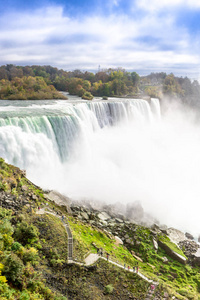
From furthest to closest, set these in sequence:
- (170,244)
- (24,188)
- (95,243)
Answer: (170,244) → (24,188) → (95,243)

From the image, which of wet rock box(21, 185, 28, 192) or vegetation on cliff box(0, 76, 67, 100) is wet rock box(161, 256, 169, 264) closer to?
wet rock box(21, 185, 28, 192)

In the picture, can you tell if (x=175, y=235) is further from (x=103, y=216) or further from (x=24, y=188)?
(x=24, y=188)

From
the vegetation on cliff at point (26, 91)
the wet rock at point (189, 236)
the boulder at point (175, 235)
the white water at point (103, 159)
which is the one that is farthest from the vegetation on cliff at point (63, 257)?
the vegetation on cliff at point (26, 91)

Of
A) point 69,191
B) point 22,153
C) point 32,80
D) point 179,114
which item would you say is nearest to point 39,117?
point 22,153

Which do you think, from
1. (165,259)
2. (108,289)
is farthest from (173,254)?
(108,289)

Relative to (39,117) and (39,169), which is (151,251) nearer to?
(39,169)

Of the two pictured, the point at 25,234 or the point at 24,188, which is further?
the point at 24,188

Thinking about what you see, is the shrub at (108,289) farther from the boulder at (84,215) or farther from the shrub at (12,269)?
the boulder at (84,215)
